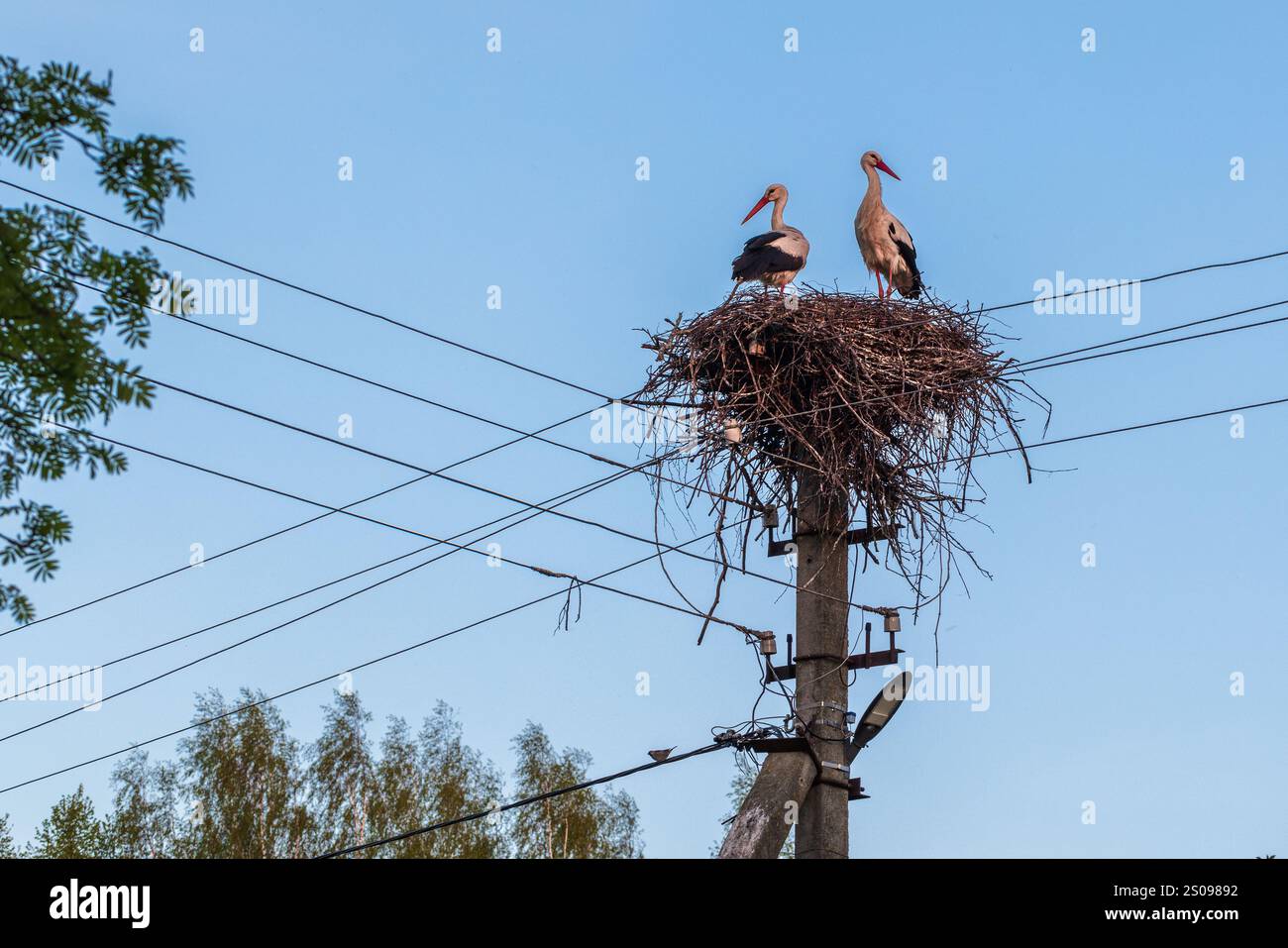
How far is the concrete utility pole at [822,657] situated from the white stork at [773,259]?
107 inches

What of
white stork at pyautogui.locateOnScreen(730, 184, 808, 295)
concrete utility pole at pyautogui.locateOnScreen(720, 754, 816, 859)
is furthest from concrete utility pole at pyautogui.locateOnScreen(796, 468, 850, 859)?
white stork at pyautogui.locateOnScreen(730, 184, 808, 295)

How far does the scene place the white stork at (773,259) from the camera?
1170 cm

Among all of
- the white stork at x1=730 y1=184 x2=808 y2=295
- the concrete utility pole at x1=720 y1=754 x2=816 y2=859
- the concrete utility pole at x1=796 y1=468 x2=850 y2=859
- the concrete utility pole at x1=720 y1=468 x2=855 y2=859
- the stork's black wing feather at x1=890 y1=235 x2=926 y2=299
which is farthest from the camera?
the stork's black wing feather at x1=890 y1=235 x2=926 y2=299

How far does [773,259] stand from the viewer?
1177 centimetres

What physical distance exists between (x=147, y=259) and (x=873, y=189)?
33.0ft

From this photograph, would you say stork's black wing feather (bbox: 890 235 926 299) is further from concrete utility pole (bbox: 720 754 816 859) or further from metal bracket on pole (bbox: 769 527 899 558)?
concrete utility pole (bbox: 720 754 816 859)

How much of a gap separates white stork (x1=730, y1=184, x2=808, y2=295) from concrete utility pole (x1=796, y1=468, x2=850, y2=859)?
107 inches

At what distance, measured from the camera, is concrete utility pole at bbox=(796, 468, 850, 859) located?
8.62 m

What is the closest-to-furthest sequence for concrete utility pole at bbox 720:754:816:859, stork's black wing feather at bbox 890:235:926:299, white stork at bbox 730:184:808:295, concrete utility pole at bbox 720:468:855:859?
concrete utility pole at bbox 720:754:816:859
concrete utility pole at bbox 720:468:855:859
white stork at bbox 730:184:808:295
stork's black wing feather at bbox 890:235:926:299

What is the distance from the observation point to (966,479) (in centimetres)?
945

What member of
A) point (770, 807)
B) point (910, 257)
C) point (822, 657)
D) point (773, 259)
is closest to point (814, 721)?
point (822, 657)
